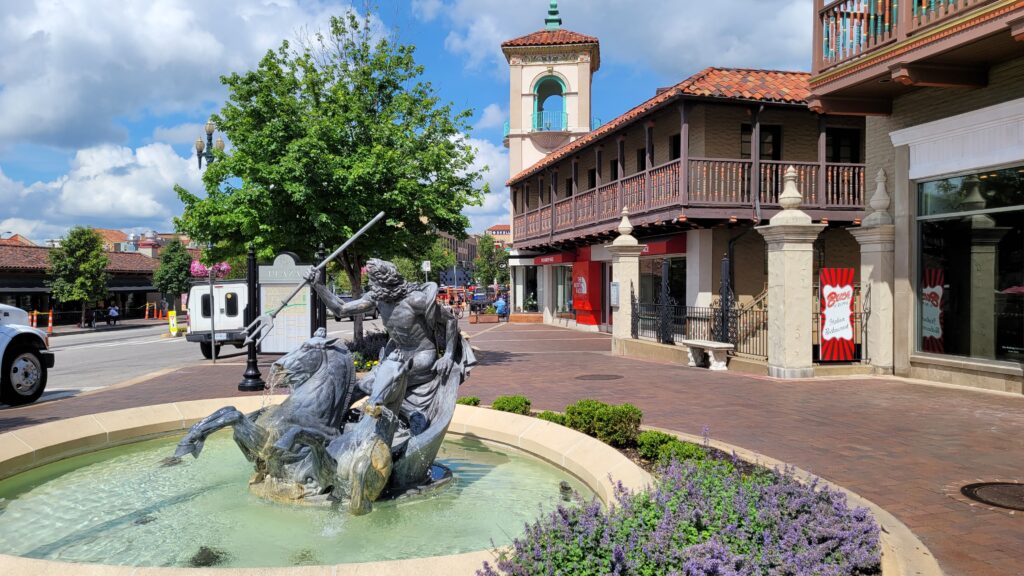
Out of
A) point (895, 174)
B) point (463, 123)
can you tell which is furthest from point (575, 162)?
point (895, 174)

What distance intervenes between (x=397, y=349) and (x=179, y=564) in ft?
8.21

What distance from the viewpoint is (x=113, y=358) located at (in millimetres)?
21000

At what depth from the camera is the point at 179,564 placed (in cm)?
418

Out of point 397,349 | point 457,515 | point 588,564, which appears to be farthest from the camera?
point 397,349

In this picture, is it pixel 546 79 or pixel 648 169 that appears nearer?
pixel 648 169

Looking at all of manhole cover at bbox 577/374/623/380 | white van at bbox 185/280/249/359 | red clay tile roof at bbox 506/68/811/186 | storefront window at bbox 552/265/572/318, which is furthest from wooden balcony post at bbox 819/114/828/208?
white van at bbox 185/280/249/359

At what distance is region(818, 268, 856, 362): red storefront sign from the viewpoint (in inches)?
499

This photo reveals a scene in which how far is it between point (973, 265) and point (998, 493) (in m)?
7.33

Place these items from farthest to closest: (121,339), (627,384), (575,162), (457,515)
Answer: (121,339), (575,162), (627,384), (457,515)

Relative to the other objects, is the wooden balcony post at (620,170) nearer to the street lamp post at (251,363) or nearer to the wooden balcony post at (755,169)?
the wooden balcony post at (755,169)

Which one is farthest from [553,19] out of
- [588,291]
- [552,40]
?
[588,291]

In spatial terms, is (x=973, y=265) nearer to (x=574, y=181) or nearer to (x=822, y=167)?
(x=822, y=167)

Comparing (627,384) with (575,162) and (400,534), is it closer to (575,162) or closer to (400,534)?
(400,534)

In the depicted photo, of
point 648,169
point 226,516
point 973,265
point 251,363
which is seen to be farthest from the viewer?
point 648,169
